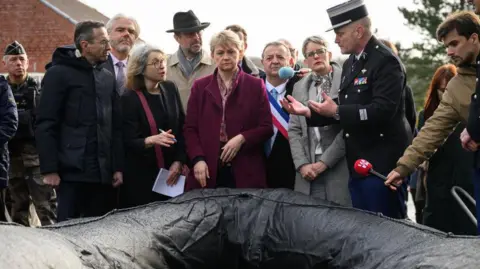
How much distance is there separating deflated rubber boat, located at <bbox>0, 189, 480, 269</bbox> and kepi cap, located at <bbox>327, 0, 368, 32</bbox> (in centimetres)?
108

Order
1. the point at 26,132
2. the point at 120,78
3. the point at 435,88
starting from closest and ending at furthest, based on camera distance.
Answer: the point at 120,78
the point at 435,88
the point at 26,132

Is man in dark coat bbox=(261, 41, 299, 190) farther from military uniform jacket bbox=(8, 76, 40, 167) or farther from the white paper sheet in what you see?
military uniform jacket bbox=(8, 76, 40, 167)

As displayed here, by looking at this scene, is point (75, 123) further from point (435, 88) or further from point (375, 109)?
point (435, 88)

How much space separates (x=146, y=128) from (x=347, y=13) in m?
1.61

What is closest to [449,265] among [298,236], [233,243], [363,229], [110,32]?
[363,229]

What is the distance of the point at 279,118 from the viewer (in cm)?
641

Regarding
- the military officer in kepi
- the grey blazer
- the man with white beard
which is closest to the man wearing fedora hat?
the man with white beard

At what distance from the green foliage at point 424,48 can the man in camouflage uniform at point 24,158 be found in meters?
30.2

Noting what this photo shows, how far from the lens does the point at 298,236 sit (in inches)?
205

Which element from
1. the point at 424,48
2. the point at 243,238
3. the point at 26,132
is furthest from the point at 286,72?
the point at 424,48

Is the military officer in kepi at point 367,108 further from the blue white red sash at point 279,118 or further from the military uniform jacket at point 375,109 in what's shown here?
the blue white red sash at point 279,118

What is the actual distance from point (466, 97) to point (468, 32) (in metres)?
0.36

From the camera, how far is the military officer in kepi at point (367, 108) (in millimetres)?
5398

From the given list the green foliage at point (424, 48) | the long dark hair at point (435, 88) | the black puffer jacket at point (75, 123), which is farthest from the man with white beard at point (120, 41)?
the green foliage at point (424, 48)
